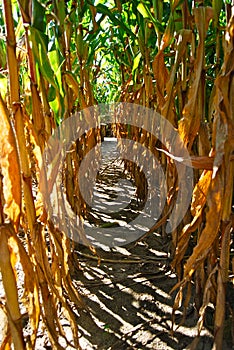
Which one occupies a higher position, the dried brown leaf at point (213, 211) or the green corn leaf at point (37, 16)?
the green corn leaf at point (37, 16)

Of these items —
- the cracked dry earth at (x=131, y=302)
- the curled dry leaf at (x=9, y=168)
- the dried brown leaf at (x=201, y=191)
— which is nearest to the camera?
the curled dry leaf at (x=9, y=168)

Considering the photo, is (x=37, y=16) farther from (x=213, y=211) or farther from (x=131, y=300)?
(x=131, y=300)

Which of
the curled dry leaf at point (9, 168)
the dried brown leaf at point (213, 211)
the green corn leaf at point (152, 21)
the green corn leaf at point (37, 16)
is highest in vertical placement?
the green corn leaf at point (152, 21)

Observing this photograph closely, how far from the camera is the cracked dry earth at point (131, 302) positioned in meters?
0.75

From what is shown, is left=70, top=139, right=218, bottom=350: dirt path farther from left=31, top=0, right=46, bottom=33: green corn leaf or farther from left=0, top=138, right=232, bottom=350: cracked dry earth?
left=31, top=0, right=46, bottom=33: green corn leaf

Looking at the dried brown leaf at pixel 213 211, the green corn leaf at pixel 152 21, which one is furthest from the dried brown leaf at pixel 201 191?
the green corn leaf at pixel 152 21

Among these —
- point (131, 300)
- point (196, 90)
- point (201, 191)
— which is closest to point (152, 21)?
point (196, 90)

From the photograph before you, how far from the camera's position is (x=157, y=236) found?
133 centimetres

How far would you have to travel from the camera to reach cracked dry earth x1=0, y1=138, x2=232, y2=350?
0.75 m

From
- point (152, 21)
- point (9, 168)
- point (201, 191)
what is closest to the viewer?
point (9, 168)

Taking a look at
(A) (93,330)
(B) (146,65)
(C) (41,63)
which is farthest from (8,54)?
(B) (146,65)

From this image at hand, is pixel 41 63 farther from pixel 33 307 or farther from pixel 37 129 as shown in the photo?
pixel 33 307

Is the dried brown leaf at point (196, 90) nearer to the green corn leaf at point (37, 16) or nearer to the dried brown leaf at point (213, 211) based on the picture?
the dried brown leaf at point (213, 211)

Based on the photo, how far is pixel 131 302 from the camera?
91 cm
